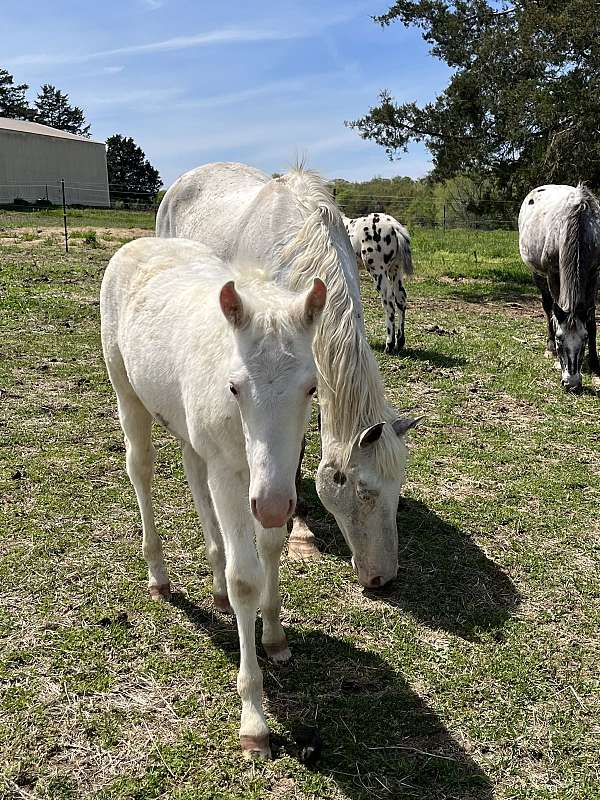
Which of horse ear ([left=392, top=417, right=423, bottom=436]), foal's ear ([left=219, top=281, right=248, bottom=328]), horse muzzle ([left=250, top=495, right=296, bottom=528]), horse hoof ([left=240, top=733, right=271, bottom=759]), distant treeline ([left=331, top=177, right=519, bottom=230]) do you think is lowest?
horse hoof ([left=240, top=733, right=271, bottom=759])

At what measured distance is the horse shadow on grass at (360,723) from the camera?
242cm

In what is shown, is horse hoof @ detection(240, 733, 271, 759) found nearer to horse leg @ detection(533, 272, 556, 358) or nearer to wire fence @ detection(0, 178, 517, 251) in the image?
wire fence @ detection(0, 178, 517, 251)

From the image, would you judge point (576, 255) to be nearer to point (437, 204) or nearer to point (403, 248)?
point (403, 248)

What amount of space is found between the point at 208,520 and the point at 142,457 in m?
0.47

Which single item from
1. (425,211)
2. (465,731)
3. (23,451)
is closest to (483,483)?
(465,731)

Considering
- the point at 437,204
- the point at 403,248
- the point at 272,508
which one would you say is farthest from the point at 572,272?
the point at 437,204

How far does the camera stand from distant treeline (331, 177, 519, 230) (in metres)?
18.2

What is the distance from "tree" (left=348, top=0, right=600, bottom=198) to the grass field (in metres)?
6.91

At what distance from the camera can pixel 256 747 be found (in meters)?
2.49

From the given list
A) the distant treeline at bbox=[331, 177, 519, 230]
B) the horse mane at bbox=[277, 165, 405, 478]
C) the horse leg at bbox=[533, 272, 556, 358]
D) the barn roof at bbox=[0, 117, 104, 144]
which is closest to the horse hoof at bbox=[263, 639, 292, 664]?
the horse mane at bbox=[277, 165, 405, 478]

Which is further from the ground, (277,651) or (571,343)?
(571,343)

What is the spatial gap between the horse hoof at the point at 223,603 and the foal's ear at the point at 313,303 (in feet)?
5.75

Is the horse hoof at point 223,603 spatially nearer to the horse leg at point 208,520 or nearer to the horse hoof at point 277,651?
the horse leg at point 208,520

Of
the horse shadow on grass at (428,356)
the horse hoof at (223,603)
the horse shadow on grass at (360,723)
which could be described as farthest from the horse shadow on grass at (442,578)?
the horse shadow on grass at (428,356)
